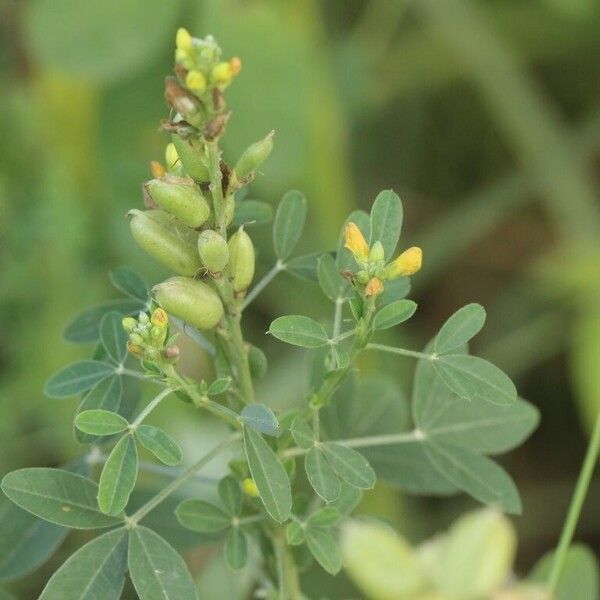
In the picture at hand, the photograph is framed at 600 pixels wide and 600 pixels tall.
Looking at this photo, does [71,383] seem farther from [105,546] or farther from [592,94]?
[592,94]

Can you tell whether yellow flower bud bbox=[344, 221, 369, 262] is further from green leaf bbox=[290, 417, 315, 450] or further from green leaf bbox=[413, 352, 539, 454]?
green leaf bbox=[413, 352, 539, 454]

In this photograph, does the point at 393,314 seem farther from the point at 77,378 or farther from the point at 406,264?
the point at 77,378

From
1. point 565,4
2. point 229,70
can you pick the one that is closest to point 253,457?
point 229,70

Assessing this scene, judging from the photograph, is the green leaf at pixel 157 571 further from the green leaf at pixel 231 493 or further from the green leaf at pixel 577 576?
the green leaf at pixel 577 576

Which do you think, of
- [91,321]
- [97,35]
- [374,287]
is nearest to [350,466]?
[374,287]

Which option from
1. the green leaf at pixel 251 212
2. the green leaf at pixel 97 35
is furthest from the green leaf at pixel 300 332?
the green leaf at pixel 97 35
